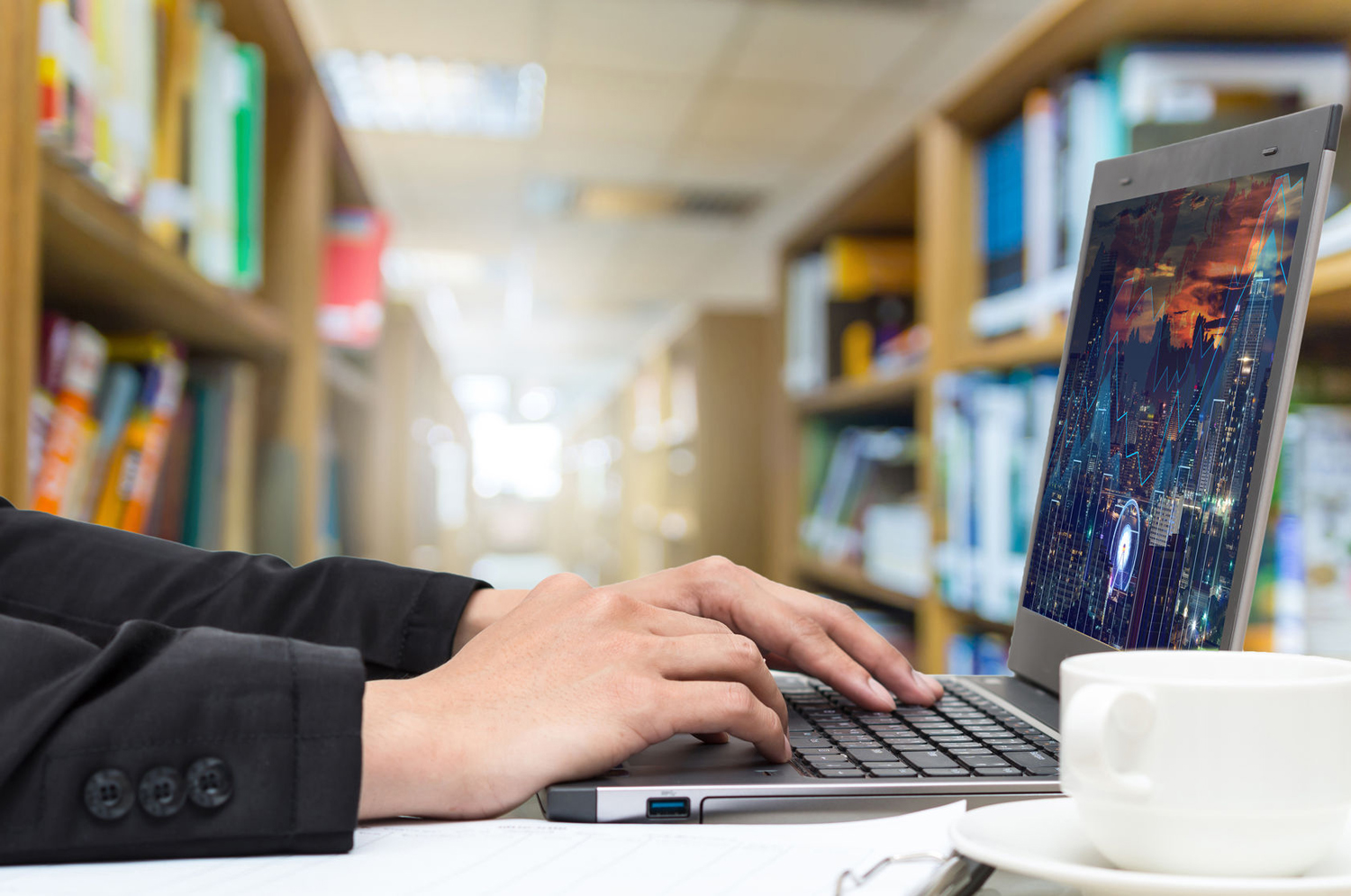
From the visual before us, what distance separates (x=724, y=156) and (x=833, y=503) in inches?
123

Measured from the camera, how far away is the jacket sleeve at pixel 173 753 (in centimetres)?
40

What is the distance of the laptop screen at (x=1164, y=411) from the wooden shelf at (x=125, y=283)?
2.61 ft

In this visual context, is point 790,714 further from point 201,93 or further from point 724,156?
point 724,156

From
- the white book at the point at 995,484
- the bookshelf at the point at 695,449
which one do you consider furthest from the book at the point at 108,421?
the bookshelf at the point at 695,449

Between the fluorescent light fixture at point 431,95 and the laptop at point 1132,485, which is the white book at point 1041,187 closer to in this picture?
the laptop at point 1132,485

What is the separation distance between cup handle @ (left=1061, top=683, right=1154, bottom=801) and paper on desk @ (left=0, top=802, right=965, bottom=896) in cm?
5

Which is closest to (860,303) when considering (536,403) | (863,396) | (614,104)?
(863,396)

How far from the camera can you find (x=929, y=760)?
522mm

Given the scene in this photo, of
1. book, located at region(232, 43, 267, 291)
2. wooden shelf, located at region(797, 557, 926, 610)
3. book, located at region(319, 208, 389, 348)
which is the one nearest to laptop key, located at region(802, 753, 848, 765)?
book, located at region(232, 43, 267, 291)

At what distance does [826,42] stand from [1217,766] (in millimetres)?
3938

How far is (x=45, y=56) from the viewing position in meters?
0.81

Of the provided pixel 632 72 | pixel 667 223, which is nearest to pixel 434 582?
pixel 632 72

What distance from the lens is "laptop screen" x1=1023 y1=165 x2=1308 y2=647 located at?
50cm

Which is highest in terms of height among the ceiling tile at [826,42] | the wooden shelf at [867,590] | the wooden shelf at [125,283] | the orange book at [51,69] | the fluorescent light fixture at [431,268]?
the ceiling tile at [826,42]
